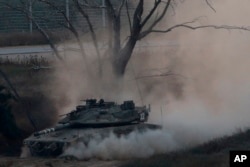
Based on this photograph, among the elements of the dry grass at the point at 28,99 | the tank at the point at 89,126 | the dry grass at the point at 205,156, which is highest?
the dry grass at the point at 28,99

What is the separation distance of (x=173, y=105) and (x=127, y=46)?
3098 mm

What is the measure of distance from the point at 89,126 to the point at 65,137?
111 centimetres

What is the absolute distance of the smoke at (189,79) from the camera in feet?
89.8

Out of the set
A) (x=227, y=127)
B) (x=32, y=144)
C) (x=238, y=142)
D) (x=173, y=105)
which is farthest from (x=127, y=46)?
(x=238, y=142)

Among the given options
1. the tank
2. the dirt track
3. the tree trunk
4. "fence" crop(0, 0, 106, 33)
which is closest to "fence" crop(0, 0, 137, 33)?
"fence" crop(0, 0, 106, 33)

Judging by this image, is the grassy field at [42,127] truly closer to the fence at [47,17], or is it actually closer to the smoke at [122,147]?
the smoke at [122,147]

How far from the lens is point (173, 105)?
30.4 meters

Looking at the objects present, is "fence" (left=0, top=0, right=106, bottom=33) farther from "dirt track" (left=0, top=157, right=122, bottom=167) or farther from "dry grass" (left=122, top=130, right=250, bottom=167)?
"dry grass" (left=122, top=130, right=250, bottom=167)

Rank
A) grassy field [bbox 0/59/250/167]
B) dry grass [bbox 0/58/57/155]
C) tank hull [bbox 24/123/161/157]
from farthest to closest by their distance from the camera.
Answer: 1. dry grass [bbox 0/58/57/155]
2. tank hull [bbox 24/123/161/157]
3. grassy field [bbox 0/59/250/167]

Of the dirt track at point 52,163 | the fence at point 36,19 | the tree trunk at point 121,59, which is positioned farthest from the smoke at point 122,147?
the fence at point 36,19

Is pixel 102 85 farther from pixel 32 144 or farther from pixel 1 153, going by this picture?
pixel 32 144

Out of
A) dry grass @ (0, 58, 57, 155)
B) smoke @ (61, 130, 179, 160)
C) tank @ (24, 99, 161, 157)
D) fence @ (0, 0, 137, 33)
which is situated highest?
fence @ (0, 0, 137, 33)

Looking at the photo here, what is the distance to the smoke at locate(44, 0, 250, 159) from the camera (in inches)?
1078

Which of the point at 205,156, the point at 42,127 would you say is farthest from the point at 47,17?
the point at 205,156
